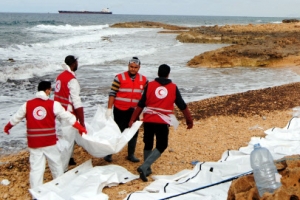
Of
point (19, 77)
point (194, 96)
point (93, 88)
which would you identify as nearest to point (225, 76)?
point (194, 96)

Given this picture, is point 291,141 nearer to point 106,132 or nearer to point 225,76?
point 106,132

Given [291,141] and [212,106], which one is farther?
[212,106]

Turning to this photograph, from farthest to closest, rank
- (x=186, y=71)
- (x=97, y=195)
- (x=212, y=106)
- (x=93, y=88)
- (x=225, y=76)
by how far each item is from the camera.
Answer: (x=186, y=71) < (x=225, y=76) < (x=93, y=88) < (x=212, y=106) < (x=97, y=195)

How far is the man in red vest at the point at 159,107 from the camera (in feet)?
15.5

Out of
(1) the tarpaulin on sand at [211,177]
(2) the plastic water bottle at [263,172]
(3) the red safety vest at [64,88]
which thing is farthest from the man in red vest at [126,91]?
(2) the plastic water bottle at [263,172]

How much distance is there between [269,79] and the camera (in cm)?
1508

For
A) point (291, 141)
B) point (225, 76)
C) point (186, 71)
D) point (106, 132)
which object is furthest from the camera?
point (186, 71)

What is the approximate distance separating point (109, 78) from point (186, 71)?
13.3 ft

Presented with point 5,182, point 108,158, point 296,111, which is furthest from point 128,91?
point 296,111

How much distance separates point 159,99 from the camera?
188 inches

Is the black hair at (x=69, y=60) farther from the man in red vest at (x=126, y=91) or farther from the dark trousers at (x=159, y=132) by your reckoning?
the dark trousers at (x=159, y=132)

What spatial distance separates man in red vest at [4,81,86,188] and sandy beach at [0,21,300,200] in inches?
17.1

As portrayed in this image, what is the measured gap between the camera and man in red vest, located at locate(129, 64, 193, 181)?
4734 millimetres

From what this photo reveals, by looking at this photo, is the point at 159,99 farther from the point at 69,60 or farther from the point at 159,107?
the point at 69,60
